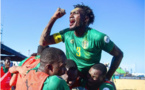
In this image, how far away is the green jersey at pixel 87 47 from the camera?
2897 millimetres

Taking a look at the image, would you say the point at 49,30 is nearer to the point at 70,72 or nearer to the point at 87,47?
the point at 87,47

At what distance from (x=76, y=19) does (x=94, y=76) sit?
861mm

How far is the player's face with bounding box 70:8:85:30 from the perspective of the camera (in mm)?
2975

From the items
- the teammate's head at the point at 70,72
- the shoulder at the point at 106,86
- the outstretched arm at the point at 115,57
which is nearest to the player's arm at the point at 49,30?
the teammate's head at the point at 70,72

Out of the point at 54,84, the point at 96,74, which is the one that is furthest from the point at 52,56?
the point at 96,74

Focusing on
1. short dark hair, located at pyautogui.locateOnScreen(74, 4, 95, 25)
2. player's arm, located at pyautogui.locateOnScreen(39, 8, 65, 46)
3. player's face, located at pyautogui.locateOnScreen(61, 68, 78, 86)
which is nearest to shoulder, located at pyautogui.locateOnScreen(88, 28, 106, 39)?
short dark hair, located at pyautogui.locateOnScreen(74, 4, 95, 25)

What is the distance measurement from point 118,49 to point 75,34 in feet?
2.25

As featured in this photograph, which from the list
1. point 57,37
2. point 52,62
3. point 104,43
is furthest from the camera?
point 57,37

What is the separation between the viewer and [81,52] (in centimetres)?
300

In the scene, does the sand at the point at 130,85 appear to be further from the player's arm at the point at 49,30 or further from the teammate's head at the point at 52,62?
the teammate's head at the point at 52,62

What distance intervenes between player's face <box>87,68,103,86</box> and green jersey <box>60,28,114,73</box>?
0.60 ft

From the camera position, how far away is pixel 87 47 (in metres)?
2.94

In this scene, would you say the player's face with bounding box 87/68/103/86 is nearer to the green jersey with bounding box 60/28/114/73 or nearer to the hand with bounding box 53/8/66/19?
the green jersey with bounding box 60/28/114/73

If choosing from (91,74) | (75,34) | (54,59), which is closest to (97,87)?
(91,74)
